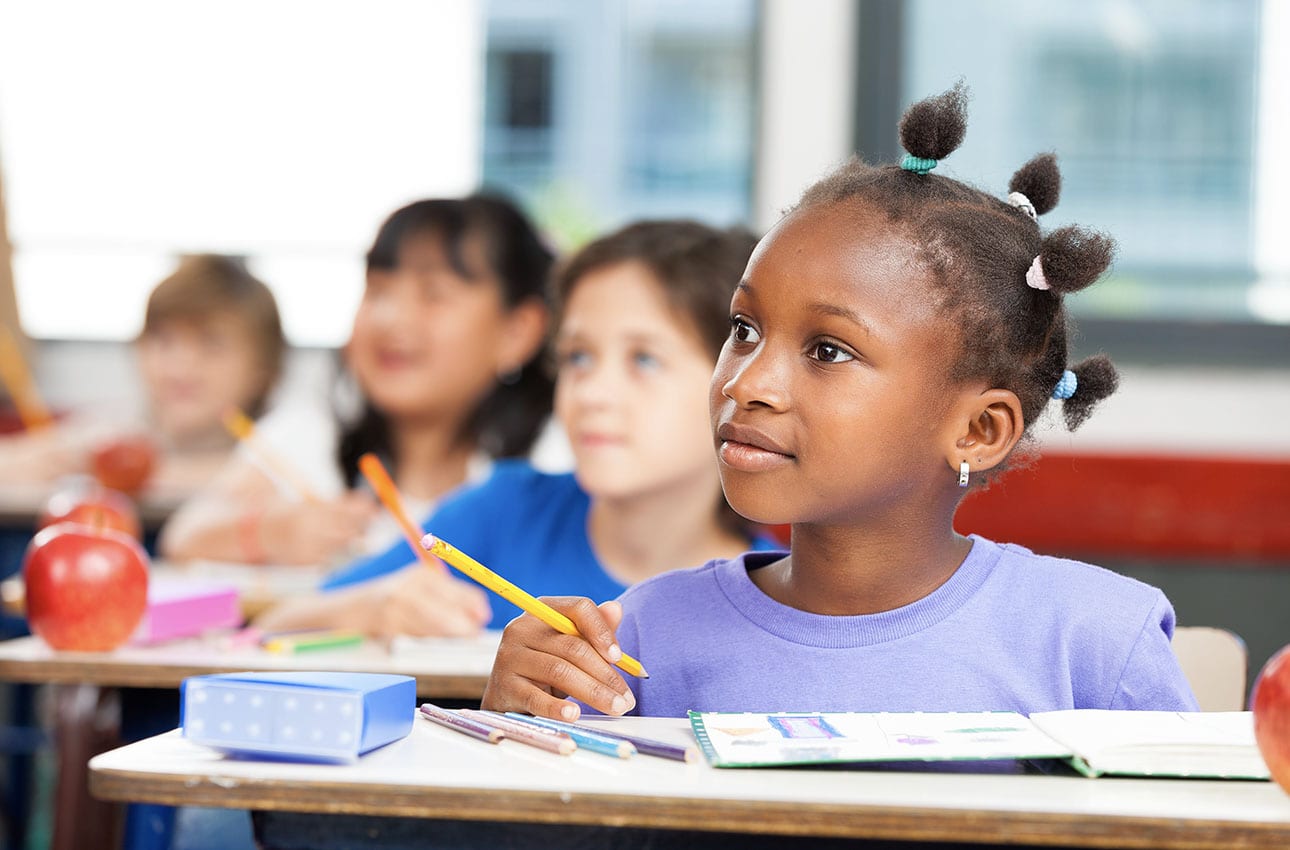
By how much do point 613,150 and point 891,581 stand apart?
349 cm

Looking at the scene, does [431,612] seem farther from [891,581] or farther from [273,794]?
[273,794]

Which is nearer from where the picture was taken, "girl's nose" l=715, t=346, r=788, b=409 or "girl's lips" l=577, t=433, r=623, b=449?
"girl's nose" l=715, t=346, r=788, b=409

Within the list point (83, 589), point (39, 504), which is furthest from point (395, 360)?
point (83, 589)

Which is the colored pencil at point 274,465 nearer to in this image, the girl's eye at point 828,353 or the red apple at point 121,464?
the red apple at point 121,464

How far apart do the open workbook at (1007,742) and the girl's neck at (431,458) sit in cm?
168

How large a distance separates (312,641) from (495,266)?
1.09 meters

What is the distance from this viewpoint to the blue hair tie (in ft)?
3.84

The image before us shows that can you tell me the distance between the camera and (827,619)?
42.8 inches

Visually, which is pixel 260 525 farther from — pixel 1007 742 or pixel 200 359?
pixel 1007 742

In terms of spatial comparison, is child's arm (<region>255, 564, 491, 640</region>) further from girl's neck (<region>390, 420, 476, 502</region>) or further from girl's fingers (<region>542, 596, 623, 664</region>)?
girl's neck (<region>390, 420, 476, 502</region>)

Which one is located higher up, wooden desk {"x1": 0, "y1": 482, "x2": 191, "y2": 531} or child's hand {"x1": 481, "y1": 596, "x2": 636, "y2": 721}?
child's hand {"x1": 481, "y1": 596, "x2": 636, "y2": 721}

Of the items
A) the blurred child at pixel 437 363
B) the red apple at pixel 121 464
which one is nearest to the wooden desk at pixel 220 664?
the blurred child at pixel 437 363

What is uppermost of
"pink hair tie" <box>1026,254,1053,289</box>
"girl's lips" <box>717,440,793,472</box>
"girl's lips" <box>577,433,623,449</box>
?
"pink hair tie" <box>1026,254,1053,289</box>

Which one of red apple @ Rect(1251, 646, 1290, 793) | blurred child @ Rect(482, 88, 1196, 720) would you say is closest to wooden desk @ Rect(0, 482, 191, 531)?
blurred child @ Rect(482, 88, 1196, 720)
